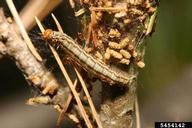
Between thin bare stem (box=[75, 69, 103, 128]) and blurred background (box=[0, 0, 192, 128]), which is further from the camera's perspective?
blurred background (box=[0, 0, 192, 128])

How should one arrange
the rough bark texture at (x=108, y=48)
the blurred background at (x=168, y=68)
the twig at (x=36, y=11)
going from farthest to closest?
the blurred background at (x=168, y=68) < the twig at (x=36, y=11) < the rough bark texture at (x=108, y=48)

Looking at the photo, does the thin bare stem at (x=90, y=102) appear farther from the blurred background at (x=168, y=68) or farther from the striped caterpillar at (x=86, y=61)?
the blurred background at (x=168, y=68)

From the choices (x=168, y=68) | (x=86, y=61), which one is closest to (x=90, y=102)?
(x=86, y=61)

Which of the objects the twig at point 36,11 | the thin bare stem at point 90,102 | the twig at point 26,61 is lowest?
the thin bare stem at point 90,102

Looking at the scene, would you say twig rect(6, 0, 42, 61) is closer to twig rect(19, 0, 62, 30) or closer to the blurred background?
twig rect(19, 0, 62, 30)

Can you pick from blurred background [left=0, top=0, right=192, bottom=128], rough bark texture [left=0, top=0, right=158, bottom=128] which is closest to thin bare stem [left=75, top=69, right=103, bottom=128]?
rough bark texture [left=0, top=0, right=158, bottom=128]

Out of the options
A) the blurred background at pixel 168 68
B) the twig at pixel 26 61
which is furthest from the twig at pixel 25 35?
the blurred background at pixel 168 68

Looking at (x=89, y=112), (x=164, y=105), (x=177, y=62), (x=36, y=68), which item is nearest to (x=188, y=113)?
(x=164, y=105)

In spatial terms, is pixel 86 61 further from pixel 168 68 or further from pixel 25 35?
pixel 168 68

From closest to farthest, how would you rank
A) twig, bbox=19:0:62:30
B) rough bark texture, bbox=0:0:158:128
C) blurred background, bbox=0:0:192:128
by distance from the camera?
rough bark texture, bbox=0:0:158:128, twig, bbox=19:0:62:30, blurred background, bbox=0:0:192:128
